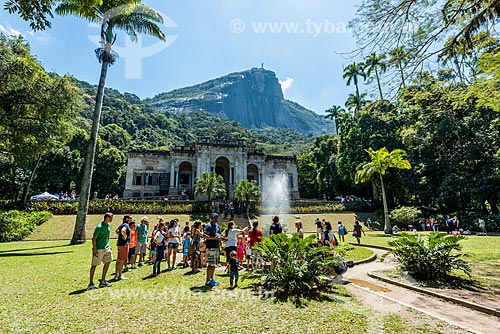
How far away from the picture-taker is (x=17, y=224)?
1730 cm

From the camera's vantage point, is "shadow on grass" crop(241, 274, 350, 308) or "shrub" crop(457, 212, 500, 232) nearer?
"shadow on grass" crop(241, 274, 350, 308)

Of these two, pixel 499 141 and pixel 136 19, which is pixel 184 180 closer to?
pixel 136 19

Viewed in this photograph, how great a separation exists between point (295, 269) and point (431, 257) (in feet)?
11.9

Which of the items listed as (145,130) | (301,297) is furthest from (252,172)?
(145,130)

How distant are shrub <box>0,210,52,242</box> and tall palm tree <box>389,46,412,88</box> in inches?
854

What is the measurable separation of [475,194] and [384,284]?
72.7 ft

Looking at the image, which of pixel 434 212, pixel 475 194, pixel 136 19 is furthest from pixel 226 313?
pixel 434 212

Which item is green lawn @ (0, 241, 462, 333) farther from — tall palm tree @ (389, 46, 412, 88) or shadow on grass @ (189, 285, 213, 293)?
tall palm tree @ (389, 46, 412, 88)

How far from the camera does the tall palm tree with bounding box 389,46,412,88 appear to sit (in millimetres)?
6524

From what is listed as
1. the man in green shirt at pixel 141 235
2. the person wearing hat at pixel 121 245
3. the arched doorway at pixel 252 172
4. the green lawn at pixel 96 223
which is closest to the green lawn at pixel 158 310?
the person wearing hat at pixel 121 245

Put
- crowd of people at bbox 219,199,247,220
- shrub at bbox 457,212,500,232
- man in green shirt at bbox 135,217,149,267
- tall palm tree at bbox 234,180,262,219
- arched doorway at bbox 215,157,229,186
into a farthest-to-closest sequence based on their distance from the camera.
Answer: arched doorway at bbox 215,157,229,186, tall palm tree at bbox 234,180,262,219, crowd of people at bbox 219,199,247,220, shrub at bbox 457,212,500,232, man in green shirt at bbox 135,217,149,267

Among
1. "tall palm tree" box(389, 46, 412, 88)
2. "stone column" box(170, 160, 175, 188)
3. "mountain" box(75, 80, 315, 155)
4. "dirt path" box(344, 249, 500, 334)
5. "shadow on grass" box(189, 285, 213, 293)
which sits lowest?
"dirt path" box(344, 249, 500, 334)

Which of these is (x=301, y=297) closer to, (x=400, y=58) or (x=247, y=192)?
(x=400, y=58)

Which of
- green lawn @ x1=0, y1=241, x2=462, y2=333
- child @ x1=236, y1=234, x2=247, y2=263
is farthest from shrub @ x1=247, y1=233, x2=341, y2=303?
child @ x1=236, y1=234, x2=247, y2=263
